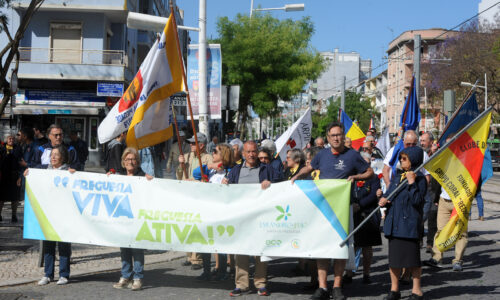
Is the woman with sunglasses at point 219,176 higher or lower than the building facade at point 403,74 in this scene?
lower

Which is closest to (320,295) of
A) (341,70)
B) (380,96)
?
(380,96)

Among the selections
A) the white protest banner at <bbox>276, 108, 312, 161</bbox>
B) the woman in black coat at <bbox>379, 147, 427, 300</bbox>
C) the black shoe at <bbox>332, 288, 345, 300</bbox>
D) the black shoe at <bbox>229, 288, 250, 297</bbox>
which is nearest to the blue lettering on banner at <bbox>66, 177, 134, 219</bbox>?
the black shoe at <bbox>229, 288, 250, 297</bbox>

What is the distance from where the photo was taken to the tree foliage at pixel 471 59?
45.8 metres

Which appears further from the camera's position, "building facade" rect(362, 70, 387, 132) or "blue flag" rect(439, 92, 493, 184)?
"building facade" rect(362, 70, 387, 132)

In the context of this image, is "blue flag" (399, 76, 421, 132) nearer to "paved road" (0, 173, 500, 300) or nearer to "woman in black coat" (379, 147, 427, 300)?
"paved road" (0, 173, 500, 300)

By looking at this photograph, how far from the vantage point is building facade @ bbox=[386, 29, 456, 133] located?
78.8m

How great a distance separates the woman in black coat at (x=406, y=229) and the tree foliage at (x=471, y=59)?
1561 inches

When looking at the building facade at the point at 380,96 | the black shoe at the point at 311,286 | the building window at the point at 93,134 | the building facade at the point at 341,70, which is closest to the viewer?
the black shoe at the point at 311,286

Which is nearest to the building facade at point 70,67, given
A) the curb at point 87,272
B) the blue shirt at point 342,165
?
the curb at point 87,272

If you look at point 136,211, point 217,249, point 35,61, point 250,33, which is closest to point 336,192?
point 217,249

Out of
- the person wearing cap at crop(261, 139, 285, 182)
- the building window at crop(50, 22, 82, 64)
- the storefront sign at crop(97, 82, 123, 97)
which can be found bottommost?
the person wearing cap at crop(261, 139, 285, 182)

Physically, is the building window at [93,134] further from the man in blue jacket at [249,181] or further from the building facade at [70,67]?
the man in blue jacket at [249,181]

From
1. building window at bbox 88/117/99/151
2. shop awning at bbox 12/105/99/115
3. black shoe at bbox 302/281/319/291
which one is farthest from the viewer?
building window at bbox 88/117/99/151

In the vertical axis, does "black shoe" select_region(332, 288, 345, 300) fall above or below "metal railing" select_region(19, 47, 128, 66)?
below
